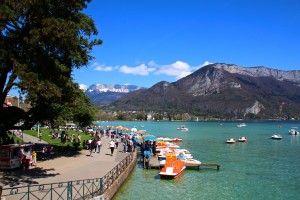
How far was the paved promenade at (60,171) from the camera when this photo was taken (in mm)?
22098

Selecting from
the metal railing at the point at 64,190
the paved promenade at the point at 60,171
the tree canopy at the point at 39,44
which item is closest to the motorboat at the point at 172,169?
the paved promenade at the point at 60,171

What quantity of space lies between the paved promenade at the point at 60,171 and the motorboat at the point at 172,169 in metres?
4.93

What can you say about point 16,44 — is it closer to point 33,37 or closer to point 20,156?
point 33,37

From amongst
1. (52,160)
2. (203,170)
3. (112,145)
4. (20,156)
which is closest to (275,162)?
(203,170)

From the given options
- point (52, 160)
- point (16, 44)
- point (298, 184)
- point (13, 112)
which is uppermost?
point (16, 44)

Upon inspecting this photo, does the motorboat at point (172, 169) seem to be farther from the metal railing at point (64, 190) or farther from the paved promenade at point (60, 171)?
the metal railing at point (64, 190)

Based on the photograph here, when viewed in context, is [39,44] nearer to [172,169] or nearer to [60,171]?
[60,171]

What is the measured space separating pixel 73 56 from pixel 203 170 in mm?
21437

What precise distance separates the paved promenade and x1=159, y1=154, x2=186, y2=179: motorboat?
16.2ft

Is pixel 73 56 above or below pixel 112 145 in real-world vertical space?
above

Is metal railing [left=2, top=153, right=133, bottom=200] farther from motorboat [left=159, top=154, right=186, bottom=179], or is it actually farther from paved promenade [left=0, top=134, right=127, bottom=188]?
motorboat [left=159, top=154, right=186, bottom=179]

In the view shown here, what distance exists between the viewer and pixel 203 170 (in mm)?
38312

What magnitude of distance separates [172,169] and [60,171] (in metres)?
10.9

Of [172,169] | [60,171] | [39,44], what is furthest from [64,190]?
[172,169]
